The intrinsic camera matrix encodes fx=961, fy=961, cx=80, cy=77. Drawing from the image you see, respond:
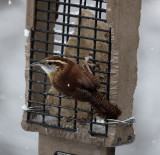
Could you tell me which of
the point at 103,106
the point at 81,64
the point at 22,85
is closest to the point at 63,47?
the point at 81,64

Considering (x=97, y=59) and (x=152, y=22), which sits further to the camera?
(x=152, y=22)

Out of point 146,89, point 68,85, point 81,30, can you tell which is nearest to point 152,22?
point 146,89

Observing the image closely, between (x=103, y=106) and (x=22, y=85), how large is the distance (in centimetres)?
247

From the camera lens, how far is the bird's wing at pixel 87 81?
5375 mm

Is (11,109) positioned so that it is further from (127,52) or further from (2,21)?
(127,52)

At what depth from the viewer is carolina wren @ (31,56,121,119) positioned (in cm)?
538

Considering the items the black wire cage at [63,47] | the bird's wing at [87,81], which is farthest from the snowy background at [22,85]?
the bird's wing at [87,81]

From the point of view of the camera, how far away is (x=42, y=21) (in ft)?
19.0

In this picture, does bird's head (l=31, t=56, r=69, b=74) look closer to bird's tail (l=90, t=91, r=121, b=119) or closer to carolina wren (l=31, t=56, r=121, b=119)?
carolina wren (l=31, t=56, r=121, b=119)

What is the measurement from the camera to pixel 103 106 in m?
5.42

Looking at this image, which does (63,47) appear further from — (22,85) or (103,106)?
(22,85)

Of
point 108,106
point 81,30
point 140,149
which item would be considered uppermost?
point 81,30

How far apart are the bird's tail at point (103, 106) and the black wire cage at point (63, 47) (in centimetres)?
19

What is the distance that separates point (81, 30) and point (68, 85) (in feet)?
1.59
